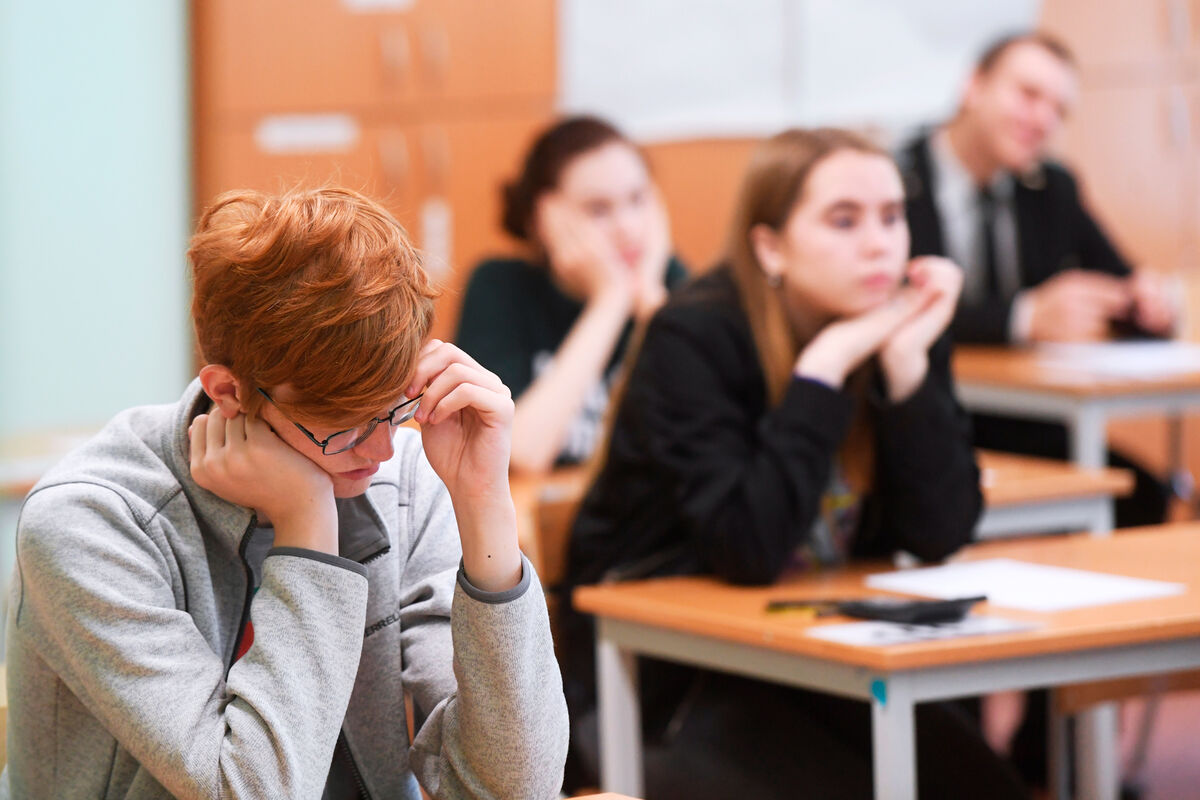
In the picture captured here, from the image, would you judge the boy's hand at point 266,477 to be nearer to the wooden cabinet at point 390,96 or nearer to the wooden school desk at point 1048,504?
the wooden school desk at point 1048,504

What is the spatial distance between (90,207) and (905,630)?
341 cm

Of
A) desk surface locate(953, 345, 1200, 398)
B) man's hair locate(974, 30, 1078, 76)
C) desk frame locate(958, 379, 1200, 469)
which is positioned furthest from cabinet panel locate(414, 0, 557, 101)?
desk frame locate(958, 379, 1200, 469)

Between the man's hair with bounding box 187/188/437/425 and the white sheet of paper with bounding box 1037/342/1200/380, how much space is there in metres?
2.34

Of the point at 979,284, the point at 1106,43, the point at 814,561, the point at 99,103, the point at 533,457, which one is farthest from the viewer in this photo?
the point at 1106,43

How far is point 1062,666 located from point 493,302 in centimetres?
185

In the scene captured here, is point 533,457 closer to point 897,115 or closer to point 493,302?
point 493,302

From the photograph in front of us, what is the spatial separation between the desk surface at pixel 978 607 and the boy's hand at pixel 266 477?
665 millimetres

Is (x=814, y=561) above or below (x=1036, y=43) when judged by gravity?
below

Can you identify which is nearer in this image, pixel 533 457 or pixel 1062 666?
pixel 1062 666

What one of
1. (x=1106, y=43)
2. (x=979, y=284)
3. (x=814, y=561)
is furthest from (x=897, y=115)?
(x=814, y=561)

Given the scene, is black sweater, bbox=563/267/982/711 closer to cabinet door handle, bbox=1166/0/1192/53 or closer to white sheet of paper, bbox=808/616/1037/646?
white sheet of paper, bbox=808/616/1037/646

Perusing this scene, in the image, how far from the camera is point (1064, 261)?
13.0 ft

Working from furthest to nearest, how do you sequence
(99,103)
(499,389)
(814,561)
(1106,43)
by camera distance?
(1106,43), (99,103), (814,561), (499,389)

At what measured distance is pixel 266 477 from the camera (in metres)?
1.14
